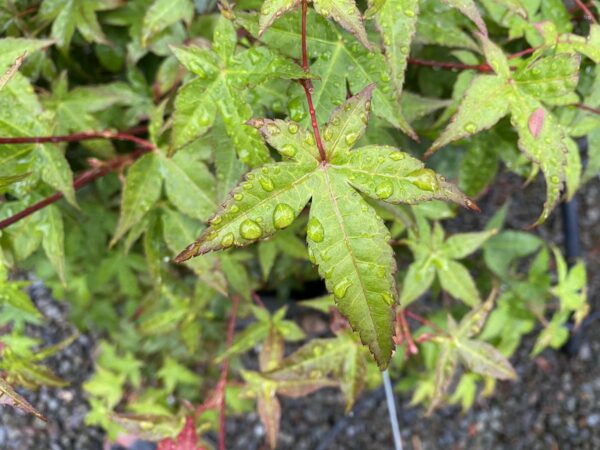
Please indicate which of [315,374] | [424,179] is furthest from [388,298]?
[315,374]

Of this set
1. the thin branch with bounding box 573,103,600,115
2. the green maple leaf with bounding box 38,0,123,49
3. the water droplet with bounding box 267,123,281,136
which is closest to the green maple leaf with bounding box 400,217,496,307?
the thin branch with bounding box 573,103,600,115

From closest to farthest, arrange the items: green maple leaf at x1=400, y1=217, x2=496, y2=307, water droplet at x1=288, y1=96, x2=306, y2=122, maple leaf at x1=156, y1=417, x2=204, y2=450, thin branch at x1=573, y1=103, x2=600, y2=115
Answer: water droplet at x1=288, y1=96, x2=306, y2=122
thin branch at x1=573, y1=103, x2=600, y2=115
maple leaf at x1=156, y1=417, x2=204, y2=450
green maple leaf at x1=400, y1=217, x2=496, y2=307

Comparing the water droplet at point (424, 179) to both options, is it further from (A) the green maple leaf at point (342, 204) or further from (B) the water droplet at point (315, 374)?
(B) the water droplet at point (315, 374)

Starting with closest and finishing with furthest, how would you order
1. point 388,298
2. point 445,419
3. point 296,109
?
point 388,298 → point 296,109 → point 445,419

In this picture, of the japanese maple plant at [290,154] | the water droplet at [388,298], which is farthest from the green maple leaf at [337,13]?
the water droplet at [388,298]

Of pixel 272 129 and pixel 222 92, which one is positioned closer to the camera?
pixel 272 129

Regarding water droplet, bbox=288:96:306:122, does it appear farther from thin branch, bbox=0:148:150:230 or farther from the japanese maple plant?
thin branch, bbox=0:148:150:230

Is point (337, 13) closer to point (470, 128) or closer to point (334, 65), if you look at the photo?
point (334, 65)

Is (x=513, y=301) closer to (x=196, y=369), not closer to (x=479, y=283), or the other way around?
(x=479, y=283)
